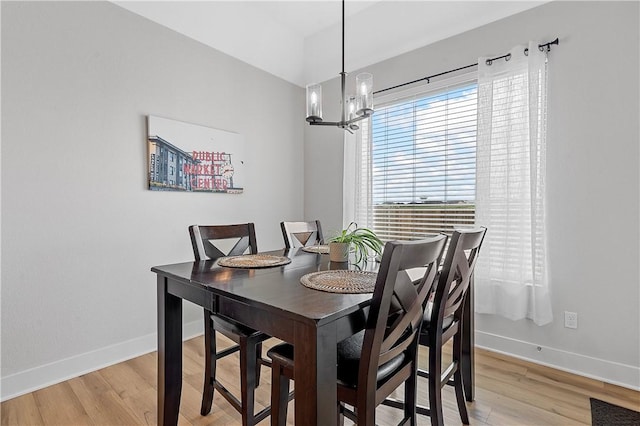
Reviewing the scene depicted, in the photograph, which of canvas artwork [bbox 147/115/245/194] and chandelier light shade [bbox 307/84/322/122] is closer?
chandelier light shade [bbox 307/84/322/122]

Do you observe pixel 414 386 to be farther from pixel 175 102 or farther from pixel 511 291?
pixel 175 102

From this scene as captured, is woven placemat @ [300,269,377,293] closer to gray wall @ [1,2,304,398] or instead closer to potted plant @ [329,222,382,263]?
potted plant @ [329,222,382,263]

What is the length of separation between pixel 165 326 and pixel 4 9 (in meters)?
2.10

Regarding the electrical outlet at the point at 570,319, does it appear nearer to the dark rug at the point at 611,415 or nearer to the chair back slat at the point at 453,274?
the dark rug at the point at 611,415

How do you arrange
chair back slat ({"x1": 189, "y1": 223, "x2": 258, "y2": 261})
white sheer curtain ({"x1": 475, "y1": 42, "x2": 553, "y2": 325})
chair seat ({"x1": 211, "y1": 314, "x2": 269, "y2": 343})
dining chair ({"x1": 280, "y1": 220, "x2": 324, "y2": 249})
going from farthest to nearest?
dining chair ({"x1": 280, "y1": 220, "x2": 324, "y2": 249}), white sheer curtain ({"x1": 475, "y1": 42, "x2": 553, "y2": 325}), chair back slat ({"x1": 189, "y1": 223, "x2": 258, "y2": 261}), chair seat ({"x1": 211, "y1": 314, "x2": 269, "y2": 343})

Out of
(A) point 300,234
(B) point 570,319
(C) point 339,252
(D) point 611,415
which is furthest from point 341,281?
(B) point 570,319

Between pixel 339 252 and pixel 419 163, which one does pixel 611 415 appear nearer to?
pixel 339 252

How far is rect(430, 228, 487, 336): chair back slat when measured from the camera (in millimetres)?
1357

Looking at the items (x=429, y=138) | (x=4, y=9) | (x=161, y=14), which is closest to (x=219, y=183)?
(x=161, y=14)

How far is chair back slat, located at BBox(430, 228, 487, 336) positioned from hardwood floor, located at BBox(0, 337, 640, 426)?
27.7 inches

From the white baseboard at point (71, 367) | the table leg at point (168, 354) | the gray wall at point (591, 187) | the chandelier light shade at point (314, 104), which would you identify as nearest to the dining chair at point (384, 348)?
the table leg at point (168, 354)

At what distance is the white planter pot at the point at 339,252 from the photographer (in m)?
1.75

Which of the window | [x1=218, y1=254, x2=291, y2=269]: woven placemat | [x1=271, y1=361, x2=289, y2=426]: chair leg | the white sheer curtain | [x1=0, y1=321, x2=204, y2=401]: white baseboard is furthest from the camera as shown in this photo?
the window

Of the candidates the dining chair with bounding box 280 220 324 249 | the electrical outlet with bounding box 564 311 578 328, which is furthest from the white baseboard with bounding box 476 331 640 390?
the dining chair with bounding box 280 220 324 249
